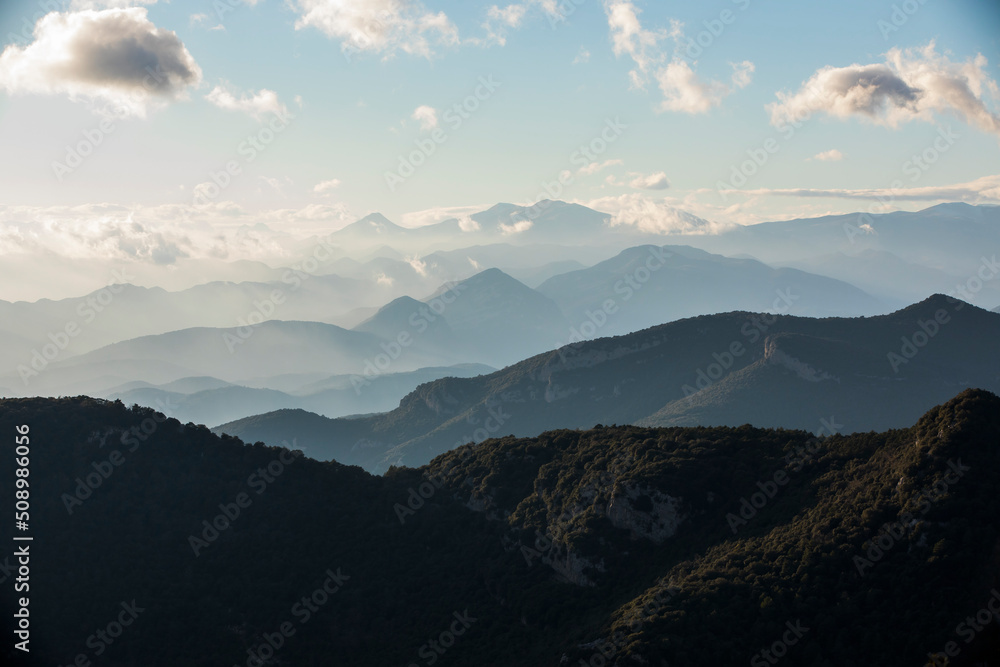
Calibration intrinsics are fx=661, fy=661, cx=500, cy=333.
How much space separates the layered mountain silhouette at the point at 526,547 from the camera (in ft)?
145

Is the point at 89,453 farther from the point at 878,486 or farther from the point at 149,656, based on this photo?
the point at 878,486

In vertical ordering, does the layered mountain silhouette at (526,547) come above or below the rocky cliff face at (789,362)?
below

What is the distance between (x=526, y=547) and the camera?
2554 inches

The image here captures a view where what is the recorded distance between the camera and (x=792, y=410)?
17550cm

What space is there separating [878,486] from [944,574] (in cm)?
879

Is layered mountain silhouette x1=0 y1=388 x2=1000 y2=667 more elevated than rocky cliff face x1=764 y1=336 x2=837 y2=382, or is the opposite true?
rocky cliff face x1=764 y1=336 x2=837 y2=382

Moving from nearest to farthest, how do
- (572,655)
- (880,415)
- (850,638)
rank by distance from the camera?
(850,638), (572,655), (880,415)

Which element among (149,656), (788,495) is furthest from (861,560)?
(149,656)

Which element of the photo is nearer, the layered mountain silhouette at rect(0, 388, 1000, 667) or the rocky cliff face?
the layered mountain silhouette at rect(0, 388, 1000, 667)

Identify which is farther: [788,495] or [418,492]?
[418,492]

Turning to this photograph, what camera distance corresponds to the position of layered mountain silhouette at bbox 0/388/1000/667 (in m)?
44.1

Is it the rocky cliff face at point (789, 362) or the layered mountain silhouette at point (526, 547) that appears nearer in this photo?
the layered mountain silhouette at point (526, 547)

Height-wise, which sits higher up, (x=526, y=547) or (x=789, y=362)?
(x=789, y=362)

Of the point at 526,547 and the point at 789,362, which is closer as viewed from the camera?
the point at 526,547
